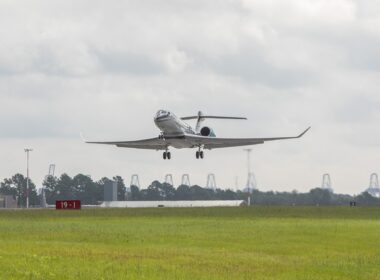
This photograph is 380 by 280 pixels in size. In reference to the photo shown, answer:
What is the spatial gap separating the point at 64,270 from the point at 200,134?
2368 inches

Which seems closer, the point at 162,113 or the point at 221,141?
the point at 162,113

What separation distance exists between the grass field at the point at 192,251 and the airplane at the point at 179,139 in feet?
65.1

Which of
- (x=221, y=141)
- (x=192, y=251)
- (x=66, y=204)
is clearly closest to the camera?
(x=192, y=251)

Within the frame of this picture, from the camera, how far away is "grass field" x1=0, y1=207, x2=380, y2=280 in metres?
33.4

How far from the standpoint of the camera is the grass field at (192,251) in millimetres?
33438

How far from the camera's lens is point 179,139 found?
82.9 metres

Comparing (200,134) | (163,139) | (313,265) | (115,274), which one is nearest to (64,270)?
(115,274)

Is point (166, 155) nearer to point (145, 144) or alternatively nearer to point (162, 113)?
point (145, 144)

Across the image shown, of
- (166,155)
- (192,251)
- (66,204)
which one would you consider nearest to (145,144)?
(166,155)

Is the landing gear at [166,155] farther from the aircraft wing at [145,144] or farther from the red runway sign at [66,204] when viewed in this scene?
the red runway sign at [66,204]

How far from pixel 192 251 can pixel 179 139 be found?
41766 millimetres

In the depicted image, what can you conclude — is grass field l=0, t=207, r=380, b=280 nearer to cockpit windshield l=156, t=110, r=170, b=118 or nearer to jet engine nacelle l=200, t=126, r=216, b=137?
cockpit windshield l=156, t=110, r=170, b=118

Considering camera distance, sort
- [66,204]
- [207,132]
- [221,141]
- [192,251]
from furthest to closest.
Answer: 1. [66,204]
2. [207,132]
3. [221,141]
4. [192,251]

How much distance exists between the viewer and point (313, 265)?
122 ft
